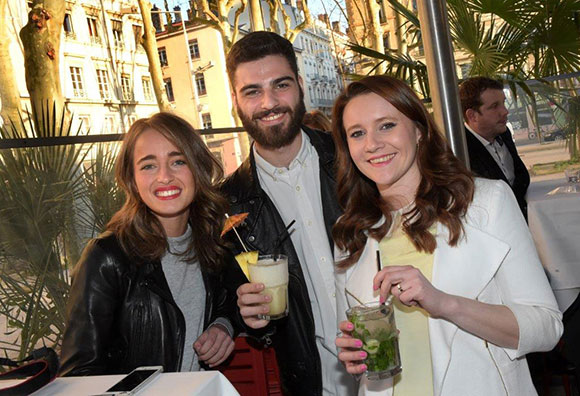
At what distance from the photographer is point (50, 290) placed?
9.39 feet

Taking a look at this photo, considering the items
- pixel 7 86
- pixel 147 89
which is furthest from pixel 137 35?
pixel 7 86

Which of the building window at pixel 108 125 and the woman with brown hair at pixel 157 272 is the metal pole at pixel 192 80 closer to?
the building window at pixel 108 125

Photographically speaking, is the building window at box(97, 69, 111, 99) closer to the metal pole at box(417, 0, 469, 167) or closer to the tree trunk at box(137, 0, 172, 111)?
the tree trunk at box(137, 0, 172, 111)

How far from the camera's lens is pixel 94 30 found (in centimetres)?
550

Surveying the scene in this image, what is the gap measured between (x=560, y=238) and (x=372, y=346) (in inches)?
106

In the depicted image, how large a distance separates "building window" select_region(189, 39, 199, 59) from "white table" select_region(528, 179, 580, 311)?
5550 millimetres

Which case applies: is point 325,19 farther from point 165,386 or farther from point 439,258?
point 165,386

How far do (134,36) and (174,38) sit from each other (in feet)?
5.07

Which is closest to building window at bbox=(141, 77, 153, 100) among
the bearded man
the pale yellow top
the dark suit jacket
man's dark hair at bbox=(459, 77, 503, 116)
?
man's dark hair at bbox=(459, 77, 503, 116)

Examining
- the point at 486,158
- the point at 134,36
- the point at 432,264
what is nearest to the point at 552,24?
the point at 486,158

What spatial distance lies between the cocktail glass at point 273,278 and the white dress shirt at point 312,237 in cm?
43

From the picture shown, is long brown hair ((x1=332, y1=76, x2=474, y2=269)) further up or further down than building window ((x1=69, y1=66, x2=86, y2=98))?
further down

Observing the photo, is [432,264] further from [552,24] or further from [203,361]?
[552,24]

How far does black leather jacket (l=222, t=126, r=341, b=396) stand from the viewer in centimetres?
219
